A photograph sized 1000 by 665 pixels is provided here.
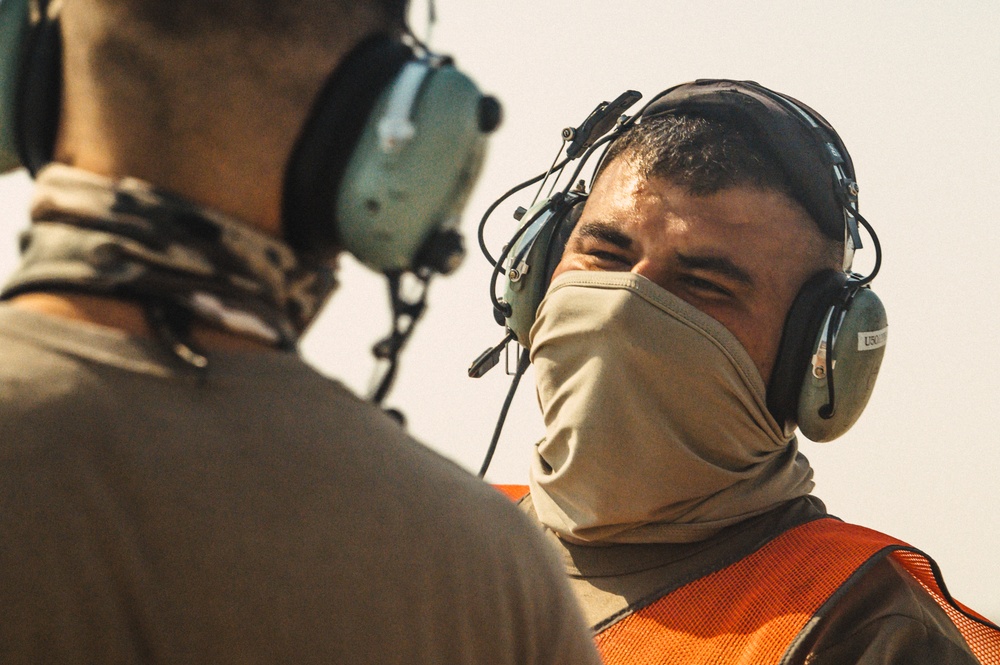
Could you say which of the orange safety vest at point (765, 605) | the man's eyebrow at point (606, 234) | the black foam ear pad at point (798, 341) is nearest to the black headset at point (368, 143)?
the orange safety vest at point (765, 605)

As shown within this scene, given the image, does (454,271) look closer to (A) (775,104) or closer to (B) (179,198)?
(B) (179,198)

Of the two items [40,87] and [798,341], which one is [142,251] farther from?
[798,341]

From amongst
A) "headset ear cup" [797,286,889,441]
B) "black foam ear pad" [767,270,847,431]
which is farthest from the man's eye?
"headset ear cup" [797,286,889,441]

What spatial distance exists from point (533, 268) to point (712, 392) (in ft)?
2.47

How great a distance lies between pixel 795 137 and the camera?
11.0ft

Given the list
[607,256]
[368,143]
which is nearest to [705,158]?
[607,256]

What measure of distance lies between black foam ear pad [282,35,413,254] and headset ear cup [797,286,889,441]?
2073 mm

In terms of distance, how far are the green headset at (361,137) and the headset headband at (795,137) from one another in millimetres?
2052

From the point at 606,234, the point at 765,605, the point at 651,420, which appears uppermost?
the point at 606,234

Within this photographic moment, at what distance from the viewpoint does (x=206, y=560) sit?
46.3 inches

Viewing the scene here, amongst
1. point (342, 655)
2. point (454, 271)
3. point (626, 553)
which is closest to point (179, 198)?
point (454, 271)

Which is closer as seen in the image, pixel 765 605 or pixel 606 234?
pixel 765 605

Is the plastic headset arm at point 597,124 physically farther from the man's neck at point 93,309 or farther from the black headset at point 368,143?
the man's neck at point 93,309

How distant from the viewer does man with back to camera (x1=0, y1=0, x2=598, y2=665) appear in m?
1.14
